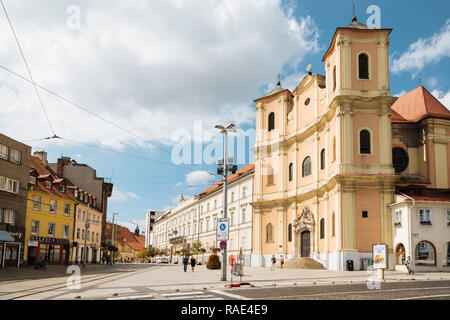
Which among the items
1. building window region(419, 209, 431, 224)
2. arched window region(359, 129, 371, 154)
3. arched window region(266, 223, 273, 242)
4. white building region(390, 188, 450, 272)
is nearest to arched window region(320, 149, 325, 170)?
arched window region(359, 129, 371, 154)

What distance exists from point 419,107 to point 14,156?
3910 centimetres

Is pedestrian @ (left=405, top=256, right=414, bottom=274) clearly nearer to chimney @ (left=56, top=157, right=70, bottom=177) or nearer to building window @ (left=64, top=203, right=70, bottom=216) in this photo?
building window @ (left=64, top=203, right=70, bottom=216)

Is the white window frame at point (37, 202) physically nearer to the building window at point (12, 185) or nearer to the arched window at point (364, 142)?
the building window at point (12, 185)

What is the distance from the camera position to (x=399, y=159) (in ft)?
140

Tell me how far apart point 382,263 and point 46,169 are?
4354 cm

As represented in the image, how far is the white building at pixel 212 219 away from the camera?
2339 inches

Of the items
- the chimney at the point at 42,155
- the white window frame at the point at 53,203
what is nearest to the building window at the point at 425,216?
the white window frame at the point at 53,203

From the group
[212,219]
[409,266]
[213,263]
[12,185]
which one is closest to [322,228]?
[213,263]

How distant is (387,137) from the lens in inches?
1519

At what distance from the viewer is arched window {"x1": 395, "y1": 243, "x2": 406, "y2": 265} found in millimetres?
34688

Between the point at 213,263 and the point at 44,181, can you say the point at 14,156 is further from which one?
the point at 213,263

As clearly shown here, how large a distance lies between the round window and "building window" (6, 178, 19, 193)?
34.8 m
